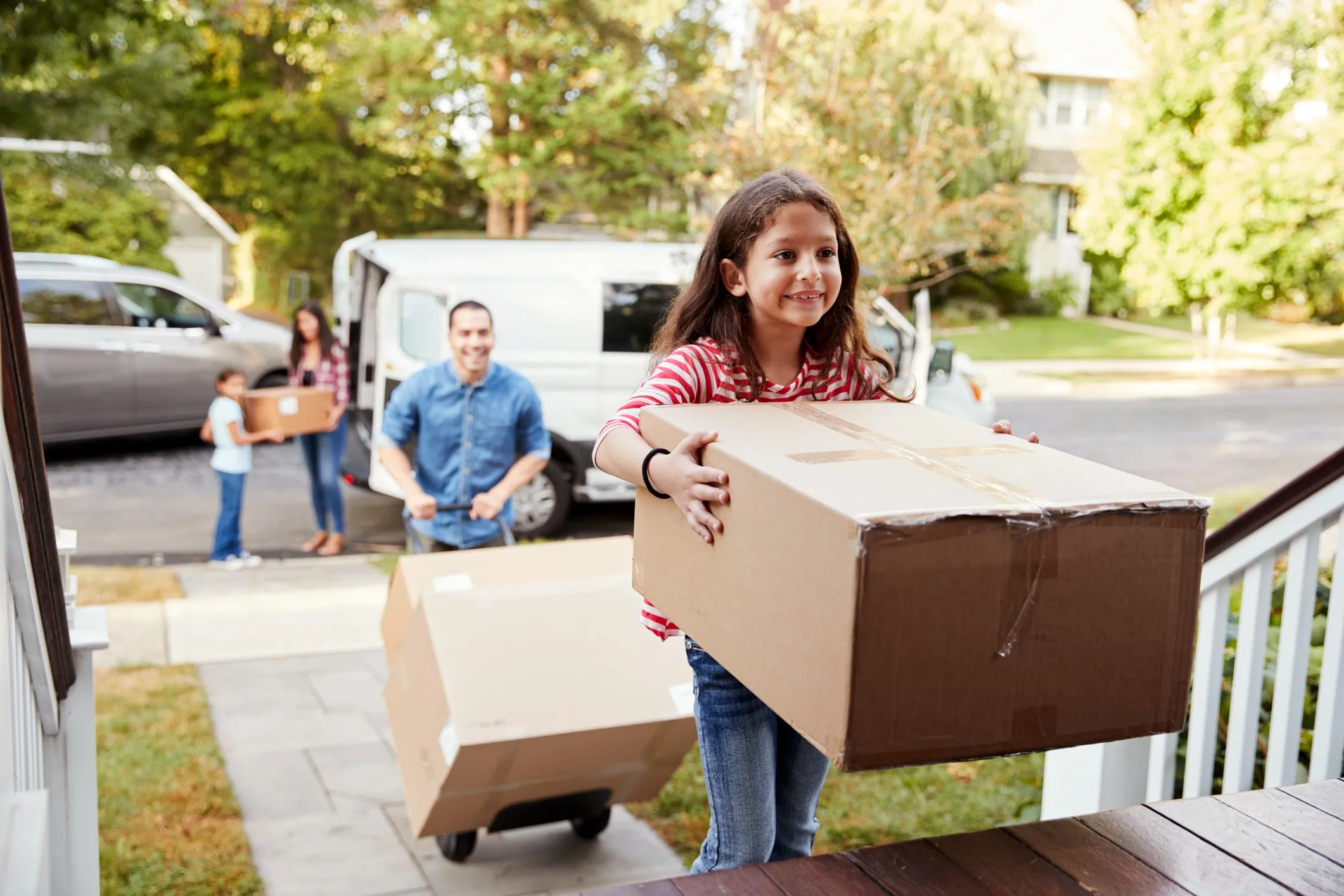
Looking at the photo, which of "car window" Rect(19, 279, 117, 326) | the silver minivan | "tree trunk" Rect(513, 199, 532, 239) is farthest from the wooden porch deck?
"tree trunk" Rect(513, 199, 532, 239)

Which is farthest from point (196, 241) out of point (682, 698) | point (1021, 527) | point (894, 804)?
point (1021, 527)

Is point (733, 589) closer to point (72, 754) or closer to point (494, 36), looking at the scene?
point (72, 754)

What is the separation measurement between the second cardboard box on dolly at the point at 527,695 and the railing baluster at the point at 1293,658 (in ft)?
4.47

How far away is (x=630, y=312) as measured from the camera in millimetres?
8195

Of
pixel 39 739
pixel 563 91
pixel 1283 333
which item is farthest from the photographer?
pixel 1283 333

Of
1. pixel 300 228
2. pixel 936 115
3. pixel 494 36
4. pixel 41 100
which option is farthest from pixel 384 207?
pixel 936 115

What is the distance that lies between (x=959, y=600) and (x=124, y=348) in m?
10.3

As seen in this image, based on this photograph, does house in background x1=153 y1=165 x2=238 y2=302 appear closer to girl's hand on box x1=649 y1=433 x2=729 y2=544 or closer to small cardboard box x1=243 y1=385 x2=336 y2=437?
small cardboard box x1=243 y1=385 x2=336 y2=437

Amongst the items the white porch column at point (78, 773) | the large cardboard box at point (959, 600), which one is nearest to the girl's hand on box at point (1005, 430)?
the large cardboard box at point (959, 600)

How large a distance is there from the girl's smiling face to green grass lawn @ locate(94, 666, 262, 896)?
8.06 feet

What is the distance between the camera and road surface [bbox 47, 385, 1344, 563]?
8367 millimetres

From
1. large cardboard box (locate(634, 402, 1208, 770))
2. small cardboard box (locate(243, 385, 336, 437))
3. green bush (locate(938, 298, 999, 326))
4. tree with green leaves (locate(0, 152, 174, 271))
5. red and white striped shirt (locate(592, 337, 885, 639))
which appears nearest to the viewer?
large cardboard box (locate(634, 402, 1208, 770))

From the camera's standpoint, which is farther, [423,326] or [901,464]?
[423,326]

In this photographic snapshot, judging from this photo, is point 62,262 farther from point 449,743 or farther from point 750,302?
point 750,302
